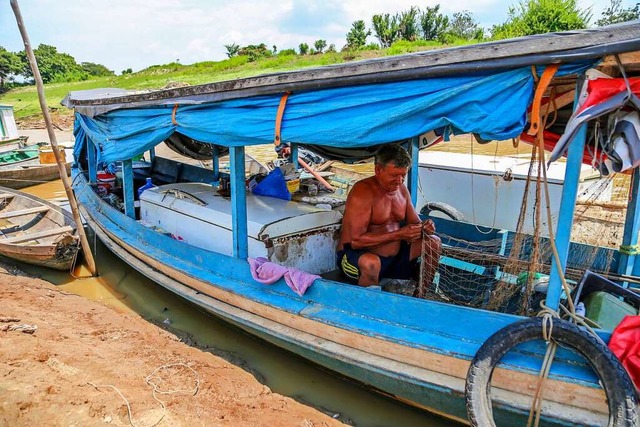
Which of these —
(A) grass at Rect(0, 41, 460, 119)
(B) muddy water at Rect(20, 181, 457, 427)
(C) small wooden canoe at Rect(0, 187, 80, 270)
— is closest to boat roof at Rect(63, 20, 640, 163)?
(B) muddy water at Rect(20, 181, 457, 427)

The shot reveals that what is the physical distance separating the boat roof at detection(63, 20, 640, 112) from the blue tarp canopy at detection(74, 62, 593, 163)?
57 millimetres

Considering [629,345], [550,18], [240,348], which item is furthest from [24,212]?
[550,18]

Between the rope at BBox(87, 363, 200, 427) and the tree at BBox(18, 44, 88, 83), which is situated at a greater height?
the tree at BBox(18, 44, 88, 83)

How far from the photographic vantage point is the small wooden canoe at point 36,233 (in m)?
6.08

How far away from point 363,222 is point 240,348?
1.92m

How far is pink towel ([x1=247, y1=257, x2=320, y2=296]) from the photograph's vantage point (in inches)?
141

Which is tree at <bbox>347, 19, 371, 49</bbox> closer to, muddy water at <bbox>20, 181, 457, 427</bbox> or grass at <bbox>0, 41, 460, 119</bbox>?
Answer: grass at <bbox>0, 41, 460, 119</bbox>

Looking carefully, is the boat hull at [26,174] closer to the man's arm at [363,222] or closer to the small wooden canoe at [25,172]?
the small wooden canoe at [25,172]

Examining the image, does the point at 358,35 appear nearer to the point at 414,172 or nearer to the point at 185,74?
the point at 185,74

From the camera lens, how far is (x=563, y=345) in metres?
2.42

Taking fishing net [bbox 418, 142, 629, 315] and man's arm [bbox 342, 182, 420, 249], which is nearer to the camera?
fishing net [bbox 418, 142, 629, 315]

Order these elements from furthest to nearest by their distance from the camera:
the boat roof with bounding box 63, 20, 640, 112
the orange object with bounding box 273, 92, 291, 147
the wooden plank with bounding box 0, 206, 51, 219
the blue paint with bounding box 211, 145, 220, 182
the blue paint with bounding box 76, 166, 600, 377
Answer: the blue paint with bounding box 211, 145, 220, 182
the wooden plank with bounding box 0, 206, 51, 219
the orange object with bounding box 273, 92, 291, 147
the blue paint with bounding box 76, 166, 600, 377
the boat roof with bounding box 63, 20, 640, 112

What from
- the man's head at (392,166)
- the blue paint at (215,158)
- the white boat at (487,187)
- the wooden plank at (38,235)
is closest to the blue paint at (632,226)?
the man's head at (392,166)

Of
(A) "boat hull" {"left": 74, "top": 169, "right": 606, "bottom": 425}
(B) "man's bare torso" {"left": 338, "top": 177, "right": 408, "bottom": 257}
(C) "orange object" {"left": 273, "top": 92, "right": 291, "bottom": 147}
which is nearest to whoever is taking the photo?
(A) "boat hull" {"left": 74, "top": 169, "right": 606, "bottom": 425}
